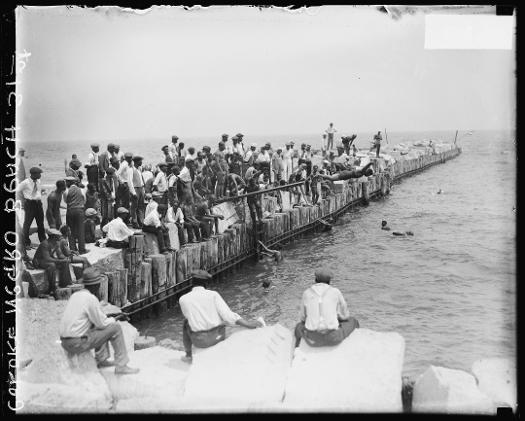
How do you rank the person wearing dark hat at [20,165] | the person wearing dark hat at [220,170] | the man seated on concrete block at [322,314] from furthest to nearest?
the person wearing dark hat at [220,170]
the person wearing dark hat at [20,165]
the man seated on concrete block at [322,314]

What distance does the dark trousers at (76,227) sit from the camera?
11891 millimetres

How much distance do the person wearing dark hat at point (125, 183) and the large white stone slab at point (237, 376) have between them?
6.15 meters

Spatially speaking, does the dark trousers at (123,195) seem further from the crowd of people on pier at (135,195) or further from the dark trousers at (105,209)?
the dark trousers at (105,209)

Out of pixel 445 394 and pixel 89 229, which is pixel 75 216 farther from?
pixel 445 394

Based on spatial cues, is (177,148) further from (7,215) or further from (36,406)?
(36,406)

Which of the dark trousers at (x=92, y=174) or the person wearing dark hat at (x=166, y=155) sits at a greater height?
the person wearing dark hat at (x=166, y=155)

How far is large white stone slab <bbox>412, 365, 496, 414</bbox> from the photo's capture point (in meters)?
8.30

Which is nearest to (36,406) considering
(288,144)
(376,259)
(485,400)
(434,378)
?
(434,378)

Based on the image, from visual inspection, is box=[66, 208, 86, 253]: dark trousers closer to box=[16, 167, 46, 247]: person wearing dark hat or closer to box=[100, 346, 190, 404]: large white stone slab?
box=[16, 167, 46, 247]: person wearing dark hat

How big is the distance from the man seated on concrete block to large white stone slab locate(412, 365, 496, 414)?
143 cm

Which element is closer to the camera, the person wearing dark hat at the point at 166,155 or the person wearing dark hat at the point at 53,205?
the person wearing dark hat at the point at 53,205

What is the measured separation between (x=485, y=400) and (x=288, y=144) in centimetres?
1509

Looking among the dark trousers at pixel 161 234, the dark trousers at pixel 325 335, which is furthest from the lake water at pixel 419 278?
the dark trousers at pixel 325 335

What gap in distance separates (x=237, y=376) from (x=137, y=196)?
22.2ft
